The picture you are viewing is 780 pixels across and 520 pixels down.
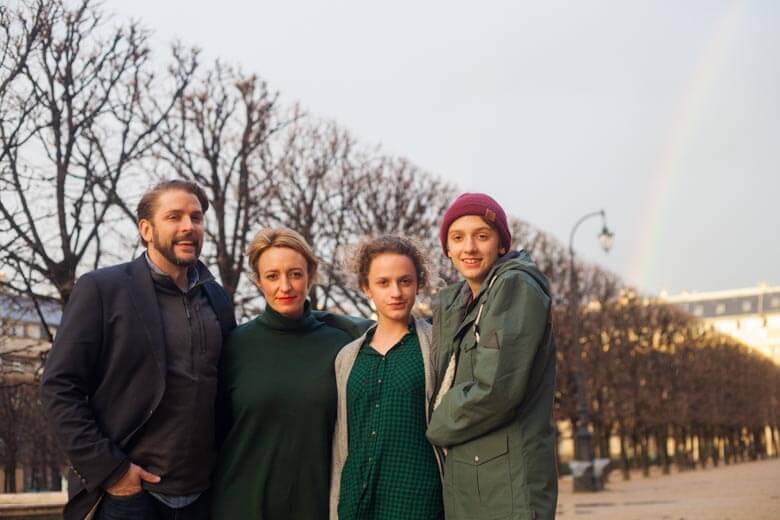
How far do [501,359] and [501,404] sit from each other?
7.5 inches

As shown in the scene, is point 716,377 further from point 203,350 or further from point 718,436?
point 203,350

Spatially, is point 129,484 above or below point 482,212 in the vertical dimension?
below

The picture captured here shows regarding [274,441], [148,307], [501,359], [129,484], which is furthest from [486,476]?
[148,307]

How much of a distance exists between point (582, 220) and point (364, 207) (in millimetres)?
10445

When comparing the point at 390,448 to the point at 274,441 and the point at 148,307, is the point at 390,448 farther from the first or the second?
the point at 148,307

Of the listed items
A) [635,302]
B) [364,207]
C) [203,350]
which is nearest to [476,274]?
[203,350]

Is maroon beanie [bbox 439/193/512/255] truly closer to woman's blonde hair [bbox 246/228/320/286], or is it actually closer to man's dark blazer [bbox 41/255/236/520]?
woman's blonde hair [bbox 246/228/320/286]

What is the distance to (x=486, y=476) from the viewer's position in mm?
4328

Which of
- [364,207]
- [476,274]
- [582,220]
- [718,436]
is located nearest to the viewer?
[476,274]

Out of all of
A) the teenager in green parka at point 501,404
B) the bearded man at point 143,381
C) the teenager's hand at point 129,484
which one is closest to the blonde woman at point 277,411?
the bearded man at point 143,381

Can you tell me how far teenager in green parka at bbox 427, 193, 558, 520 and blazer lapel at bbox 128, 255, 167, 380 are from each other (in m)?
1.33

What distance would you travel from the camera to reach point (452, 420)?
4.39m

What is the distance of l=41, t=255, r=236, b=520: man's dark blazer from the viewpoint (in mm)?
4504

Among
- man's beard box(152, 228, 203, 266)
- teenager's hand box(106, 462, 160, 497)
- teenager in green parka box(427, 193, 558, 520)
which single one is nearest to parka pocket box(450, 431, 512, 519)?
teenager in green parka box(427, 193, 558, 520)
